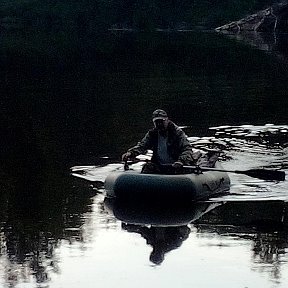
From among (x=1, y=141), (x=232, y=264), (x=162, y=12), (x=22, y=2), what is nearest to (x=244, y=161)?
(x=1, y=141)

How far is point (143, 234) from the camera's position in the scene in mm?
17922

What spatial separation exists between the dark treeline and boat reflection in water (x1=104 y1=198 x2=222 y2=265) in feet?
348

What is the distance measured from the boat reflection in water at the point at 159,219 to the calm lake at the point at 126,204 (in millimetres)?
25

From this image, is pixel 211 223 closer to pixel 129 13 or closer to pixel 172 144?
pixel 172 144

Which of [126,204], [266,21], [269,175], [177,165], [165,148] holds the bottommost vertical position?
[126,204]

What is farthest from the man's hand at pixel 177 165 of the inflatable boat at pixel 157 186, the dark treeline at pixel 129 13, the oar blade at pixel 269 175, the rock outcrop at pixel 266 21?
the dark treeline at pixel 129 13

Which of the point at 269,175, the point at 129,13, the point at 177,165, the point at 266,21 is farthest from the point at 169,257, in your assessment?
the point at 129,13

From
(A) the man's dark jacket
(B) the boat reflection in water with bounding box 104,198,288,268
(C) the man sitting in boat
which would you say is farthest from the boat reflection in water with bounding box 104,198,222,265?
(A) the man's dark jacket

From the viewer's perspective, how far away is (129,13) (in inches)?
5094

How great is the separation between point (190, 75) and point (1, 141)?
27.2m

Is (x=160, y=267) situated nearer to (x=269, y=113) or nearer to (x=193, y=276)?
(x=193, y=276)

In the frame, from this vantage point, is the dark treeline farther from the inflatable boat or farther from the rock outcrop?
the inflatable boat

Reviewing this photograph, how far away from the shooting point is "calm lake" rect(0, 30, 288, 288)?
15453 millimetres

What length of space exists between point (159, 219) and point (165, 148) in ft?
7.77
